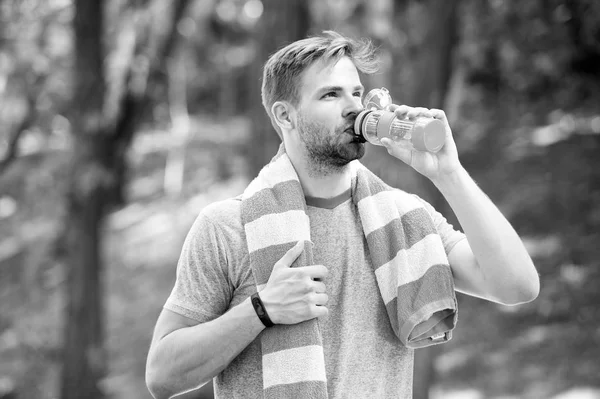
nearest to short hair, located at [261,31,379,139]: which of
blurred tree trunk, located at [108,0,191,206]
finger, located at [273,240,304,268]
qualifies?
finger, located at [273,240,304,268]

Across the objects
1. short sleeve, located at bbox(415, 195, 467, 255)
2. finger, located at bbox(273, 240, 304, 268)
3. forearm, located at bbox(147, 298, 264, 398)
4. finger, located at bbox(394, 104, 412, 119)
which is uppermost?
finger, located at bbox(394, 104, 412, 119)

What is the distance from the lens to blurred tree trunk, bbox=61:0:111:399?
625 centimetres

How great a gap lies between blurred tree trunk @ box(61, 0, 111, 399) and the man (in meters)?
4.52

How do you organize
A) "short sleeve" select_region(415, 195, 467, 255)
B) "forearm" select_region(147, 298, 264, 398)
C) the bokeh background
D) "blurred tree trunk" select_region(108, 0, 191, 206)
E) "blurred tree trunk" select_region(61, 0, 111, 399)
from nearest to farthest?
"forearm" select_region(147, 298, 264, 398), "short sleeve" select_region(415, 195, 467, 255), the bokeh background, "blurred tree trunk" select_region(61, 0, 111, 399), "blurred tree trunk" select_region(108, 0, 191, 206)

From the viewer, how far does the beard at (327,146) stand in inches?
71.1

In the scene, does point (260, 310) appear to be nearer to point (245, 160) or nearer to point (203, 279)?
point (203, 279)

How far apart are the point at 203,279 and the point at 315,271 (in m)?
0.27

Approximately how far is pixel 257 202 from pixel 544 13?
5681 mm

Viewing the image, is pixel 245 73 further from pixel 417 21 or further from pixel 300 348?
pixel 300 348

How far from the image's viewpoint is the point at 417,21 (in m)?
7.23

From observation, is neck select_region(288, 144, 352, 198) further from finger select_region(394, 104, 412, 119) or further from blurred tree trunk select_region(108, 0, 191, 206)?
blurred tree trunk select_region(108, 0, 191, 206)

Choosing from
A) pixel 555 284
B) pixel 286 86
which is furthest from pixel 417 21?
pixel 286 86

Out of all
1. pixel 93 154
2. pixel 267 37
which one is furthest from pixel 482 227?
pixel 93 154

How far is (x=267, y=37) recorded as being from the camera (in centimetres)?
442
